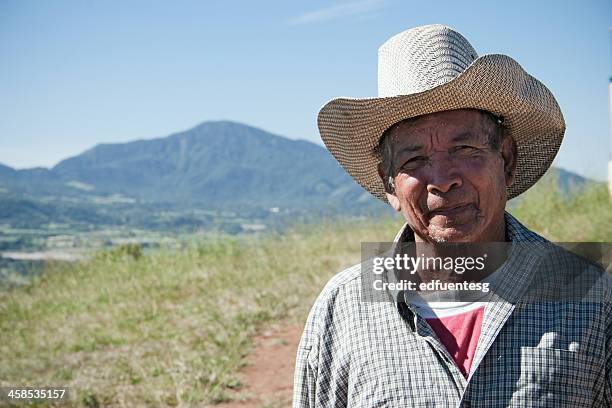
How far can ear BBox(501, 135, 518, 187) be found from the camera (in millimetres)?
1964

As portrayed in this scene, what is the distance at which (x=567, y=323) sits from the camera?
1.60m

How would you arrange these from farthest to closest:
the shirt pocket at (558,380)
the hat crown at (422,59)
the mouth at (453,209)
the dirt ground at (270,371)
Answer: the dirt ground at (270,371)
the hat crown at (422,59)
the mouth at (453,209)
the shirt pocket at (558,380)

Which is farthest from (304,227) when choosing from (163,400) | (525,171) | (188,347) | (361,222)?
(525,171)

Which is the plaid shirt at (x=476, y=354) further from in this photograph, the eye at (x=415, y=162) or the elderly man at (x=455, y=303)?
the eye at (x=415, y=162)

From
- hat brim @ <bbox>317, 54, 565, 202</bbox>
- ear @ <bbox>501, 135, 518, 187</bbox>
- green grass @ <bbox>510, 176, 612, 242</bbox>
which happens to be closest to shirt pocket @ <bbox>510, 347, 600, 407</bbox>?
ear @ <bbox>501, 135, 518, 187</bbox>

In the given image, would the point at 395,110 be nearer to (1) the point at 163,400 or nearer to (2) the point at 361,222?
(1) the point at 163,400

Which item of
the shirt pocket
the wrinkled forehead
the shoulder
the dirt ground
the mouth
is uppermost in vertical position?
the wrinkled forehead

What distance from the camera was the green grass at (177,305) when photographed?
16.2ft

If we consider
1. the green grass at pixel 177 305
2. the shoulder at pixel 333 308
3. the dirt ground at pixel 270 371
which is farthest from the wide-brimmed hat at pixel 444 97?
the green grass at pixel 177 305

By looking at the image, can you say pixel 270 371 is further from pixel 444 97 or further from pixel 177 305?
pixel 444 97

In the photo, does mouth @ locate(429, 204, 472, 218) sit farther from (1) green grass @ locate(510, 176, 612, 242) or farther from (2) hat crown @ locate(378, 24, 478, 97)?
(1) green grass @ locate(510, 176, 612, 242)

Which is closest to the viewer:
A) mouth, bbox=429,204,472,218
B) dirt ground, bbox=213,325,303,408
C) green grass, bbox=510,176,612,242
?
mouth, bbox=429,204,472,218

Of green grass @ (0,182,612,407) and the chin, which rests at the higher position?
the chin

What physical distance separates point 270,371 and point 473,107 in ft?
11.3
